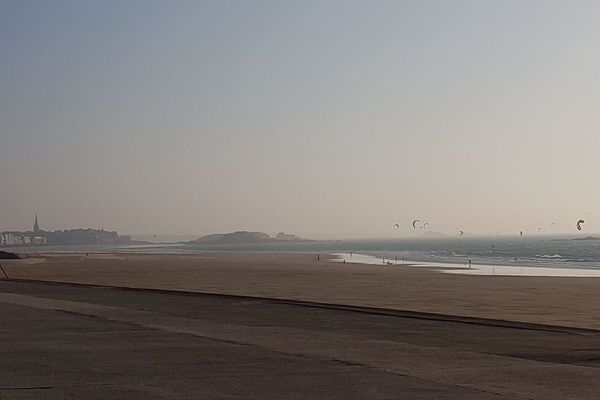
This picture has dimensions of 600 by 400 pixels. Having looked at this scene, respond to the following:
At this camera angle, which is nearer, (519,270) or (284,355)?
(284,355)

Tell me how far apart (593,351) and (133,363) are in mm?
7508

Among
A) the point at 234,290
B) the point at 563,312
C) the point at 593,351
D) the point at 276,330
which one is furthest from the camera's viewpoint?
the point at 234,290

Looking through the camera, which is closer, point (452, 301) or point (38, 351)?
point (38, 351)

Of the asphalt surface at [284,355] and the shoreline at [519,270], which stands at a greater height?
the asphalt surface at [284,355]

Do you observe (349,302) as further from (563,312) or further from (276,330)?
(276,330)

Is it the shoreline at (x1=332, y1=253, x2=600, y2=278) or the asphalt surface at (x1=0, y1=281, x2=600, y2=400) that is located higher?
the asphalt surface at (x1=0, y1=281, x2=600, y2=400)

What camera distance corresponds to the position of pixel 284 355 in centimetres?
1322

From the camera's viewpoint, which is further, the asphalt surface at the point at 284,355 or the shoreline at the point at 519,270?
the shoreline at the point at 519,270

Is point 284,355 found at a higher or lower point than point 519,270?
higher

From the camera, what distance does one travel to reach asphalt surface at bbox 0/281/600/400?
10.1 metres

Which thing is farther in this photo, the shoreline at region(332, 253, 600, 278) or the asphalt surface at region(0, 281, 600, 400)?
the shoreline at region(332, 253, 600, 278)

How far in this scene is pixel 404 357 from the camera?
13.1 m

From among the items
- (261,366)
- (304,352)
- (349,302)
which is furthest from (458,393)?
(349,302)

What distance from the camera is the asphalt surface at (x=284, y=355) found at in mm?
10086
